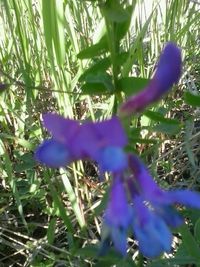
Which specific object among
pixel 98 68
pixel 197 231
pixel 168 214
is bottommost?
pixel 197 231

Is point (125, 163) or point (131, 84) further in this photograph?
point (131, 84)

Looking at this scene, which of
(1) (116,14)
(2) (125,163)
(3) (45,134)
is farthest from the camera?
(3) (45,134)

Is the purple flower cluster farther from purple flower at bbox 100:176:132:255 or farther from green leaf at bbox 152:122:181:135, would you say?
green leaf at bbox 152:122:181:135

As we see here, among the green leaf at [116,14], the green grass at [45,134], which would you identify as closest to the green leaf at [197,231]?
the green grass at [45,134]

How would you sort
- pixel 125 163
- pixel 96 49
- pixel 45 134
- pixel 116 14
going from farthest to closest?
pixel 45 134 → pixel 96 49 → pixel 116 14 → pixel 125 163

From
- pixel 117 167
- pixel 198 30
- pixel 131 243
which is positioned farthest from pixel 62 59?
pixel 198 30

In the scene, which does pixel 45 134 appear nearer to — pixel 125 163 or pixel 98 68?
pixel 98 68

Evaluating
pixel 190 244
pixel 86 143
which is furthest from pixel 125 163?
pixel 190 244
